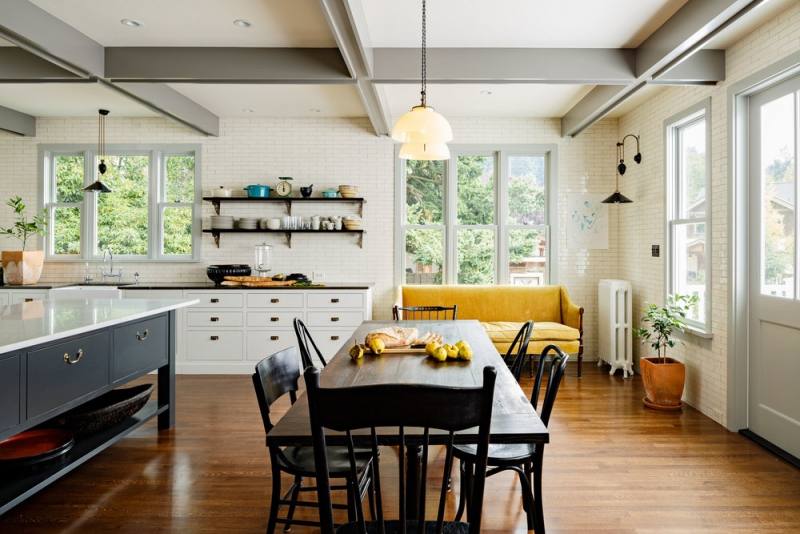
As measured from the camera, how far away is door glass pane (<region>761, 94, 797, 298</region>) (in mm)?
3412

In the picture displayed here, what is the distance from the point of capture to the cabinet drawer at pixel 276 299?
5637mm

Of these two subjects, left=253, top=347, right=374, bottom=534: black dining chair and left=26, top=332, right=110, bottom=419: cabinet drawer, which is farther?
left=26, top=332, right=110, bottom=419: cabinet drawer

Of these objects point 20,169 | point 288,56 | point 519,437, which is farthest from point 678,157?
point 20,169

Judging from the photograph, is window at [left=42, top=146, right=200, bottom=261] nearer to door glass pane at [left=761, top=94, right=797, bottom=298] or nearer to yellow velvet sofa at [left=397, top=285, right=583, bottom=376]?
yellow velvet sofa at [left=397, top=285, right=583, bottom=376]

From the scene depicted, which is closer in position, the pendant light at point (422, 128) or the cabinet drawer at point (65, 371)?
the cabinet drawer at point (65, 371)

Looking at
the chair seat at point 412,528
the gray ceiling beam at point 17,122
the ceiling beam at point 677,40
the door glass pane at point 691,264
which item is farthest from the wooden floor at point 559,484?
the gray ceiling beam at point 17,122

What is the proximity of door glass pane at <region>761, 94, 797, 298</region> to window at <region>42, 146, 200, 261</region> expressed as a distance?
572 centimetres

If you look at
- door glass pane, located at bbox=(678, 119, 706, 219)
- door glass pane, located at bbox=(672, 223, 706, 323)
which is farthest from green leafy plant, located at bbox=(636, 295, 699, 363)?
door glass pane, located at bbox=(678, 119, 706, 219)

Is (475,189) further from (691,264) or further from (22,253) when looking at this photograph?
(22,253)

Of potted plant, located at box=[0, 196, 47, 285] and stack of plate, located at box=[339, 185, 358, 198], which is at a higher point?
stack of plate, located at box=[339, 185, 358, 198]

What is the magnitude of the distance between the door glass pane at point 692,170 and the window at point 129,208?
17.5 ft

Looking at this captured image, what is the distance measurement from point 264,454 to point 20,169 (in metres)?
5.36

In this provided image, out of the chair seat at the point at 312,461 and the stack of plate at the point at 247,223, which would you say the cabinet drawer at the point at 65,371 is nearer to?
the chair seat at the point at 312,461

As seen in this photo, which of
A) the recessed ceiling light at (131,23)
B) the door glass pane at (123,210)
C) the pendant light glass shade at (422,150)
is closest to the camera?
the pendant light glass shade at (422,150)
